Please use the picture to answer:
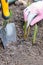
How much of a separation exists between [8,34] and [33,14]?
35cm

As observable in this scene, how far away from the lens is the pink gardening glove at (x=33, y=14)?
7.19ft

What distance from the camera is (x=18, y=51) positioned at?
194 centimetres

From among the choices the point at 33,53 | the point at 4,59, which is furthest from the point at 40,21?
the point at 4,59

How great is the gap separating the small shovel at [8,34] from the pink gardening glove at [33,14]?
181 millimetres

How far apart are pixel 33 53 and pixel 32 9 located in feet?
1.64

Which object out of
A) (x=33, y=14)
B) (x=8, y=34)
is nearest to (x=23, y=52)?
(x=8, y=34)

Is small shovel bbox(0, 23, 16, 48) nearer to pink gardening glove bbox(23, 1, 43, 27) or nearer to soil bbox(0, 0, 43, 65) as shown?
soil bbox(0, 0, 43, 65)

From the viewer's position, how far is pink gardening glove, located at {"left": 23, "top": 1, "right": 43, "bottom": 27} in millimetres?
2191

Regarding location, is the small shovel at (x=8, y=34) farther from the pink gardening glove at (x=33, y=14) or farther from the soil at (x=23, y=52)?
the pink gardening glove at (x=33, y=14)

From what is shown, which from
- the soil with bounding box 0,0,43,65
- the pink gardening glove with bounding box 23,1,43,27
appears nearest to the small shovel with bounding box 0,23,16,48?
the soil with bounding box 0,0,43,65

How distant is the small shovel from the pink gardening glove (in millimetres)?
181

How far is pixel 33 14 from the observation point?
223 centimetres

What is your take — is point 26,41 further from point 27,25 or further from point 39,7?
point 39,7

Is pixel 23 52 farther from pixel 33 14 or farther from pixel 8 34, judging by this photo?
pixel 33 14
